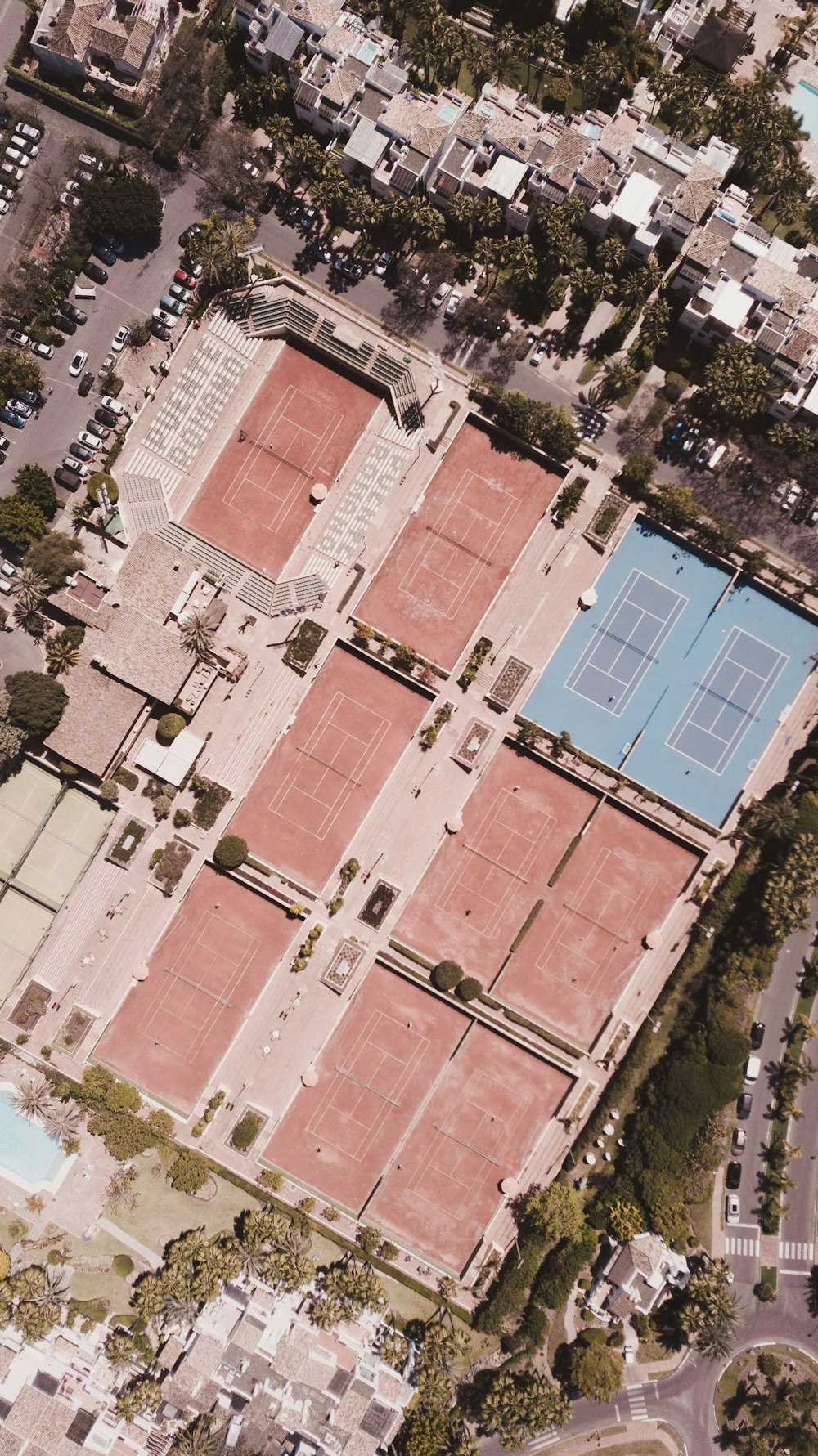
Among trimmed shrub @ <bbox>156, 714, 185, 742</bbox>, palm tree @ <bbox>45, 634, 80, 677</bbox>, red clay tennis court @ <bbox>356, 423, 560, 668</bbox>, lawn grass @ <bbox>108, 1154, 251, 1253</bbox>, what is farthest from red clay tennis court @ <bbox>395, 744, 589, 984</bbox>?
palm tree @ <bbox>45, 634, 80, 677</bbox>

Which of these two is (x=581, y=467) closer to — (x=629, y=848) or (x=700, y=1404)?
(x=629, y=848)

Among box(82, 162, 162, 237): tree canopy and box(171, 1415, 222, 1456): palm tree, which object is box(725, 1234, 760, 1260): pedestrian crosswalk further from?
box(82, 162, 162, 237): tree canopy

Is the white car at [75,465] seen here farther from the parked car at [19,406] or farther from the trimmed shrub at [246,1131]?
the trimmed shrub at [246,1131]

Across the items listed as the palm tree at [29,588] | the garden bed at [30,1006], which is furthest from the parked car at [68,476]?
the garden bed at [30,1006]

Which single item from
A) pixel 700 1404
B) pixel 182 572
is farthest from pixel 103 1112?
pixel 700 1404

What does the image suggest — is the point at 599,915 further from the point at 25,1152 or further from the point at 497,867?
the point at 25,1152
